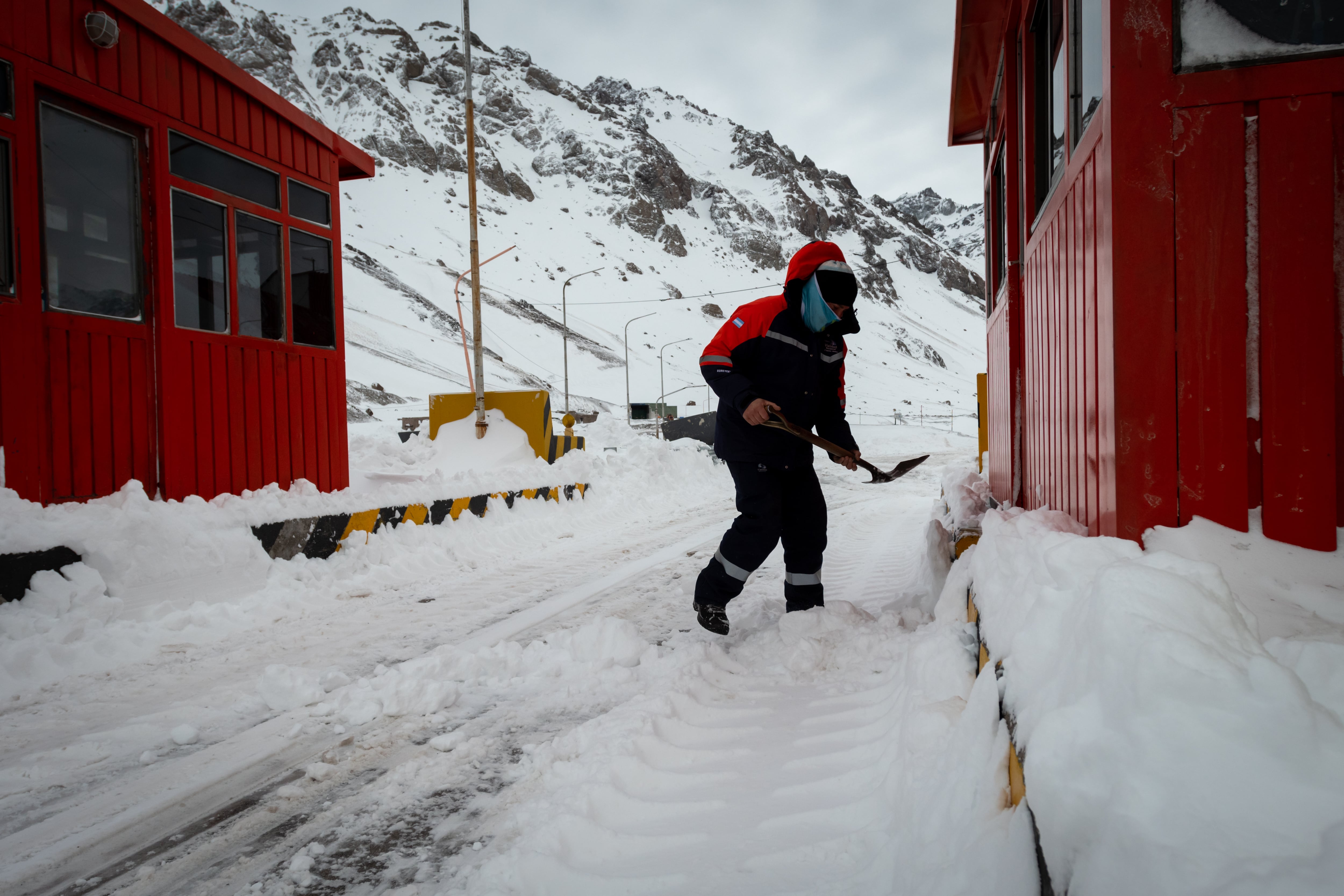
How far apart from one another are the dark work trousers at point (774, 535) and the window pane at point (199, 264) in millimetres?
4259

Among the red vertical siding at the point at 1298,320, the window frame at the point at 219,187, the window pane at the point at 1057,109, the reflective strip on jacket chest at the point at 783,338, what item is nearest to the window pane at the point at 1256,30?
the red vertical siding at the point at 1298,320

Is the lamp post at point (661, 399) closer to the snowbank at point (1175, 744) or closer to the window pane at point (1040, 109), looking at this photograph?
the window pane at point (1040, 109)

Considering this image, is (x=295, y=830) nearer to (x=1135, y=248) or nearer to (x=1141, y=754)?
(x=1141, y=754)

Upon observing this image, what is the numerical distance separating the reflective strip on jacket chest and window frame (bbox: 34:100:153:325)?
4.26m

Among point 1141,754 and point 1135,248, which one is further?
point 1135,248

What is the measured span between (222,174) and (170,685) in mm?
4147

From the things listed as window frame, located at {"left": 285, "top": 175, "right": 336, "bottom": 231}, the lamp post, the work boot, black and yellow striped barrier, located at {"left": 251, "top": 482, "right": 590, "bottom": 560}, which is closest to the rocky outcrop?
the lamp post

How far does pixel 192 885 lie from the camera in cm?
172

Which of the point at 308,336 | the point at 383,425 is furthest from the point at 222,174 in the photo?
the point at 383,425

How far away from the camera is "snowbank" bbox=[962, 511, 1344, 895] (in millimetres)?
909

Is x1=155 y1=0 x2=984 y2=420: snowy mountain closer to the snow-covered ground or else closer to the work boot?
the snow-covered ground

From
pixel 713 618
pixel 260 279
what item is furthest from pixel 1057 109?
pixel 260 279

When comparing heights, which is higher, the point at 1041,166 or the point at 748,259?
the point at 748,259

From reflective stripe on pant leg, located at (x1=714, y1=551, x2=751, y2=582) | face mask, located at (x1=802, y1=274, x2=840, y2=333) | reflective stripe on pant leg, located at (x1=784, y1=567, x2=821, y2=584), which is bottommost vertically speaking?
reflective stripe on pant leg, located at (x1=784, y1=567, x2=821, y2=584)
